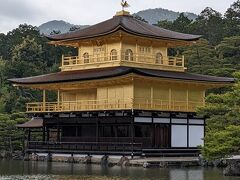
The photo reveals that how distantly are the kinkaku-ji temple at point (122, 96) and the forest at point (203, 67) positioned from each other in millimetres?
3986

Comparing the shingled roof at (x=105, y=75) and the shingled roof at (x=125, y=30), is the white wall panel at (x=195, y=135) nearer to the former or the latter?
the shingled roof at (x=105, y=75)

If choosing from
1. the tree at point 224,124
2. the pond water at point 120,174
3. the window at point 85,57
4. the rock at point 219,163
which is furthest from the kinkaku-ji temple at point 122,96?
the tree at point 224,124

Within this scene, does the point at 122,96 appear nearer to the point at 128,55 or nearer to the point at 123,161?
the point at 128,55

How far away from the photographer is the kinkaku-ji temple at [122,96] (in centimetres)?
4147

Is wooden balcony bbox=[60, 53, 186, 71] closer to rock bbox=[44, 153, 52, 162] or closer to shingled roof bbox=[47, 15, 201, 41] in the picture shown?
shingled roof bbox=[47, 15, 201, 41]

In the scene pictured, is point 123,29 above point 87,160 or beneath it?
above

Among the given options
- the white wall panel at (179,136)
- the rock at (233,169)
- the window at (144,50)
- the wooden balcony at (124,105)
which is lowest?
the rock at (233,169)

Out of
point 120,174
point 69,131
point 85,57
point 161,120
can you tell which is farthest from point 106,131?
point 120,174

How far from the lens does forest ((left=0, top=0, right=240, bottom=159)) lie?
28.9 meters

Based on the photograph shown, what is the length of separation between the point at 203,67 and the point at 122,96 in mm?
17955

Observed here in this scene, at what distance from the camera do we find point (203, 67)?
5847cm

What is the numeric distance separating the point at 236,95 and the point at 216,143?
2525mm

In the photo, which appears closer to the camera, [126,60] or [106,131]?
[106,131]

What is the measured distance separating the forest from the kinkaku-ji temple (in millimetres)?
3986
